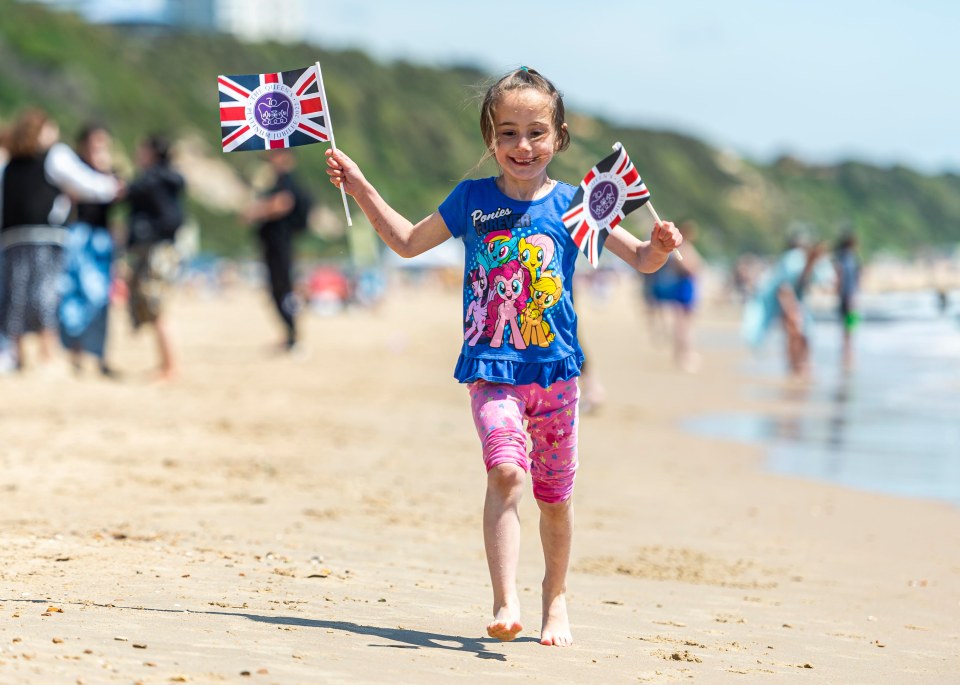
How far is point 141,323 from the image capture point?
1010 centimetres

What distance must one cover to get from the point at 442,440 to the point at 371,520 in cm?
269

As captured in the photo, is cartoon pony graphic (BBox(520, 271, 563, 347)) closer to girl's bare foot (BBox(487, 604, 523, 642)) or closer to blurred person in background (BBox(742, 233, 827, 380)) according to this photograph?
girl's bare foot (BBox(487, 604, 523, 642))

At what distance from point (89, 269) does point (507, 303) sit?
7.15m

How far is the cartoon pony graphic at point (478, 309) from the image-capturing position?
365cm

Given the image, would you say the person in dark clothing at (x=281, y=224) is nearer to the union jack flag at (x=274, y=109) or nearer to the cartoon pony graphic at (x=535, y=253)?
the union jack flag at (x=274, y=109)

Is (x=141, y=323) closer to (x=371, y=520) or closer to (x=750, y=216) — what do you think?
(x=371, y=520)

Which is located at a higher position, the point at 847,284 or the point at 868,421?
the point at 847,284

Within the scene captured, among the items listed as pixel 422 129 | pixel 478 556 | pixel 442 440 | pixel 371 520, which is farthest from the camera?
pixel 422 129

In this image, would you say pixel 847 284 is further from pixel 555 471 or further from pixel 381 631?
pixel 381 631

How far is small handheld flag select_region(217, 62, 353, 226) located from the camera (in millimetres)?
4078

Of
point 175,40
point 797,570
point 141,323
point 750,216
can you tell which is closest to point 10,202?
point 141,323

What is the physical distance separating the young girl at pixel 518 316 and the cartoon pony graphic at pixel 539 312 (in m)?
0.01

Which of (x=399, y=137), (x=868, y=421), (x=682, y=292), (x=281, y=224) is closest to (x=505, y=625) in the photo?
(x=868, y=421)

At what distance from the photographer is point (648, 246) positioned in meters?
3.79
